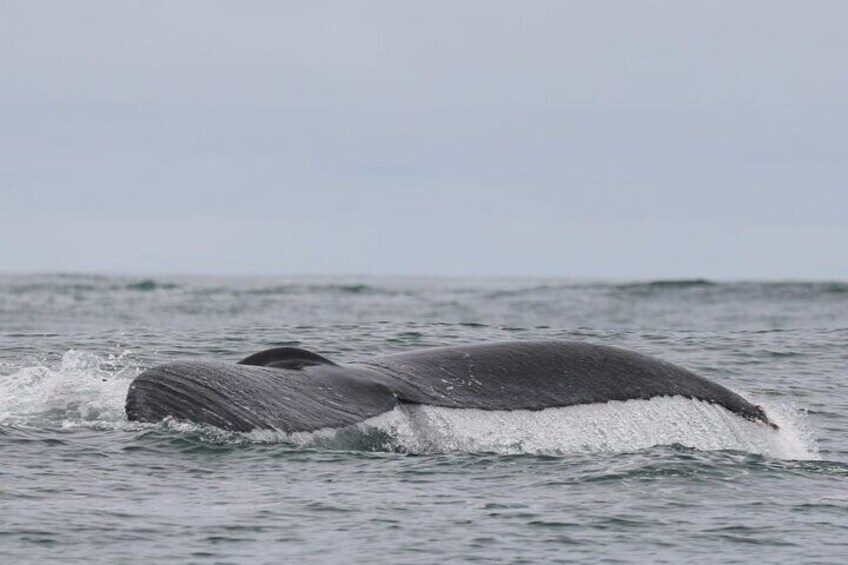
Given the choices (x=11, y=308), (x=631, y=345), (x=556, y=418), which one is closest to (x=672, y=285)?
(x=11, y=308)

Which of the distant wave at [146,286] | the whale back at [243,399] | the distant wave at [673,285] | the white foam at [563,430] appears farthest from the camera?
the distant wave at [146,286]

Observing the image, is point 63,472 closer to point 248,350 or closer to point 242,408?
point 242,408

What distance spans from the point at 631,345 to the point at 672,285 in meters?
49.8

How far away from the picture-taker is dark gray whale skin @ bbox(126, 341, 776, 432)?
30.2 feet

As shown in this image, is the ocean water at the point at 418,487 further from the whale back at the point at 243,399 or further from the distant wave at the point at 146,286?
the distant wave at the point at 146,286

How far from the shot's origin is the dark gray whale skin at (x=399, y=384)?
30.2 feet

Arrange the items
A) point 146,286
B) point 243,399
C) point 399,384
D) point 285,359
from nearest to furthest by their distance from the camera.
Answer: point 243,399 → point 399,384 → point 285,359 → point 146,286

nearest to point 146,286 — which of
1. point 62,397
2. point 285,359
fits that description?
point 62,397

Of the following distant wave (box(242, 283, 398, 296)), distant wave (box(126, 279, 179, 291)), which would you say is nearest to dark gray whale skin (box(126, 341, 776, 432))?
distant wave (box(242, 283, 398, 296))

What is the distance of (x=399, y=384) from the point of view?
985 cm

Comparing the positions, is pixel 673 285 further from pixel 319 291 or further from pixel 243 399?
pixel 243 399

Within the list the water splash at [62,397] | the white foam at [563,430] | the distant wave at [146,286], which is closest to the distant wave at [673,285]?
the distant wave at [146,286]

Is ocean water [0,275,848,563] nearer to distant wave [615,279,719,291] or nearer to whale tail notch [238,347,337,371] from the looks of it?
whale tail notch [238,347,337,371]

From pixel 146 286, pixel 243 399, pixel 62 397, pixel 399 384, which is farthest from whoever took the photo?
pixel 146 286
